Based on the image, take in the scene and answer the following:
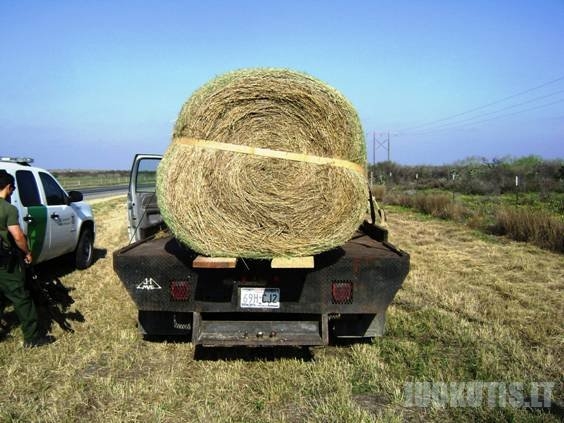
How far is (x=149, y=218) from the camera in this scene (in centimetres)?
712

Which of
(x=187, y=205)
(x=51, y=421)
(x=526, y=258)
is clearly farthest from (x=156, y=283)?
(x=526, y=258)

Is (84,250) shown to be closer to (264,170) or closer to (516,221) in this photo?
(264,170)

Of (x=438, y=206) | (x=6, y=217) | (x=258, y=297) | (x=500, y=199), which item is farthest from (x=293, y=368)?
(x=500, y=199)

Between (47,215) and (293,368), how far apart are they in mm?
4329

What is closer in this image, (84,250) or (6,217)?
(6,217)

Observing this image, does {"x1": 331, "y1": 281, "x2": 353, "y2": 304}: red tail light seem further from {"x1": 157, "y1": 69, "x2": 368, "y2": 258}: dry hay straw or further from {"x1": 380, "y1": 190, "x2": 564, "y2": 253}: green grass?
{"x1": 380, "y1": 190, "x2": 564, "y2": 253}: green grass

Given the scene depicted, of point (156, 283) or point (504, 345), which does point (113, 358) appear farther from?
point (504, 345)

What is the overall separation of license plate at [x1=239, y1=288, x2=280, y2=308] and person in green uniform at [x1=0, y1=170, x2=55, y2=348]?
6.86 ft

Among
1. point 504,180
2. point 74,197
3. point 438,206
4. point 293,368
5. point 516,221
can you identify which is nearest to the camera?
point 293,368

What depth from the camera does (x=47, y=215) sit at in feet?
21.4

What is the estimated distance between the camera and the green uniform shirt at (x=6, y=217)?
171 inches

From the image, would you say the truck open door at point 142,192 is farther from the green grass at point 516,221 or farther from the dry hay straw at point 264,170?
the green grass at point 516,221

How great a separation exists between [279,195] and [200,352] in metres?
1.75

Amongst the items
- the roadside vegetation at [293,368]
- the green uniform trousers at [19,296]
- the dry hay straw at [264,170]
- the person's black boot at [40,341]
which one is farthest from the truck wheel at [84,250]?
the dry hay straw at [264,170]
